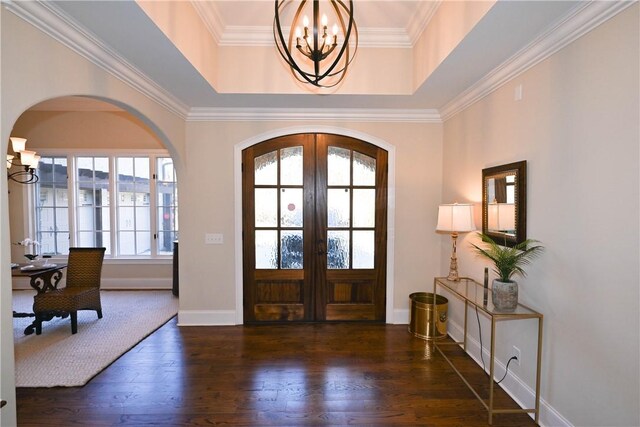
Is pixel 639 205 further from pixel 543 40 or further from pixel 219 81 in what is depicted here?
pixel 219 81

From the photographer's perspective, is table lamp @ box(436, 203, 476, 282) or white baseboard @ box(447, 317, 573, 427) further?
table lamp @ box(436, 203, 476, 282)

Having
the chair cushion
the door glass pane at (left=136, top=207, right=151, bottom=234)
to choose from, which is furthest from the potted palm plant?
the door glass pane at (left=136, top=207, right=151, bottom=234)

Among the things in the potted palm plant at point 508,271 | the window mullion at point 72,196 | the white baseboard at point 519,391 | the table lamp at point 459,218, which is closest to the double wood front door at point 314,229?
the table lamp at point 459,218

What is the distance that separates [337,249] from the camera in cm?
391

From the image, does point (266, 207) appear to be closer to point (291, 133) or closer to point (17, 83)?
point (291, 133)

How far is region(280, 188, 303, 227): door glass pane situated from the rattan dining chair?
2.54 m

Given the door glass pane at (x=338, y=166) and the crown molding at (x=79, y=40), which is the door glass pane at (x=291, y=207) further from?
the crown molding at (x=79, y=40)

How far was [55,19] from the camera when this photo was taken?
1806mm

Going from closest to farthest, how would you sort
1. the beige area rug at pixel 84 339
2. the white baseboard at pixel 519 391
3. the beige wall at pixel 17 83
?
the beige wall at pixel 17 83
the white baseboard at pixel 519 391
the beige area rug at pixel 84 339

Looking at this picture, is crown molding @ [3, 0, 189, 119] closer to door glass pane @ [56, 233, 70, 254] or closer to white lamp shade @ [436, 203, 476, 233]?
white lamp shade @ [436, 203, 476, 233]

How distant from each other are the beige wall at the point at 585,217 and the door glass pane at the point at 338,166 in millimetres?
1839

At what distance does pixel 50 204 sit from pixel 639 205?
7.68 meters

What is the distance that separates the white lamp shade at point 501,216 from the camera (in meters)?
2.42

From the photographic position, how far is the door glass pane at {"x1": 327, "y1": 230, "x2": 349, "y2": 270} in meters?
3.90
